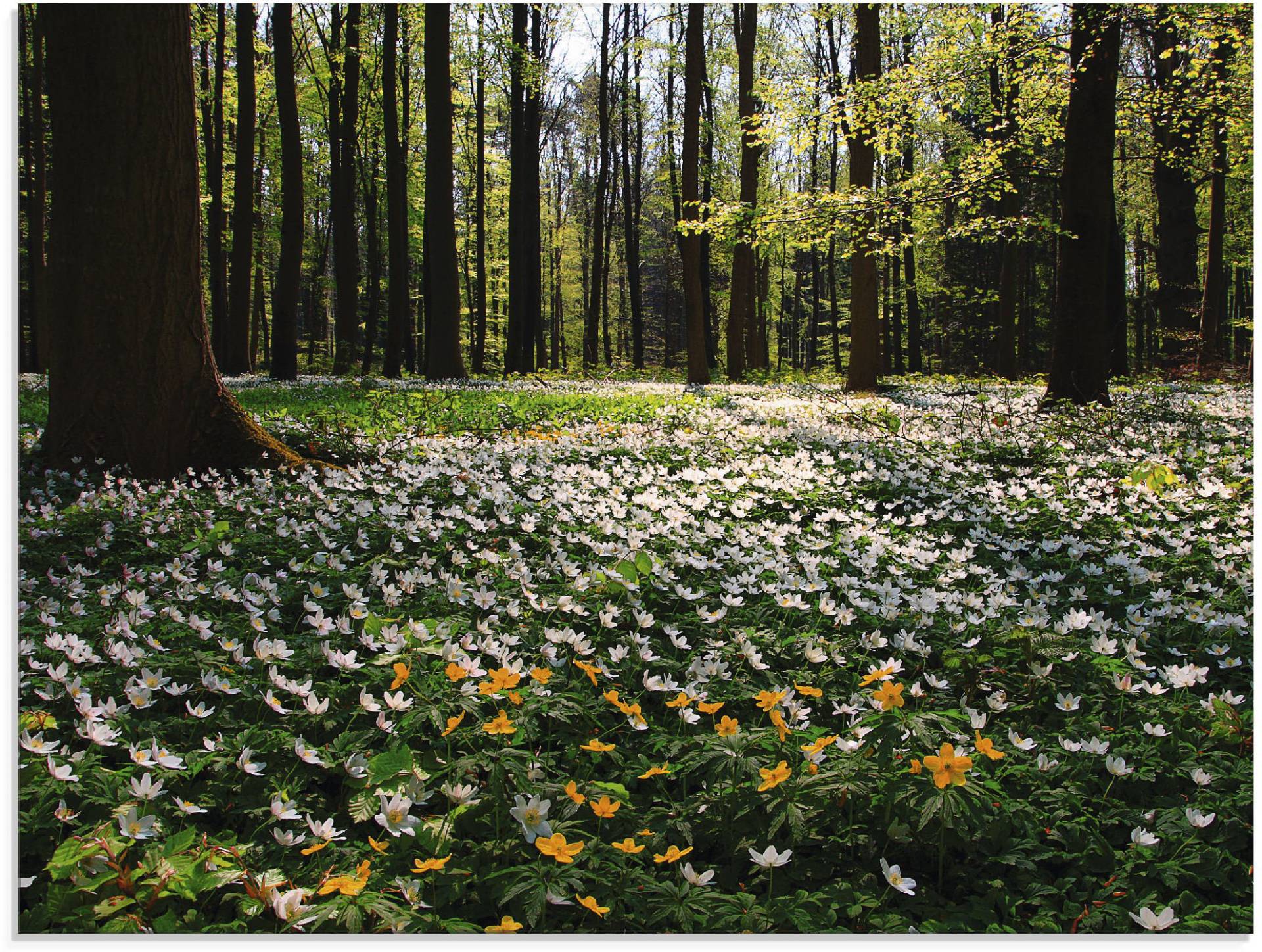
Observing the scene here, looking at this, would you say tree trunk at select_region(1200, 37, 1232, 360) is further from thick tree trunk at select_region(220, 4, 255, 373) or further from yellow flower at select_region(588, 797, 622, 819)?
thick tree trunk at select_region(220, 4, 255, 373)

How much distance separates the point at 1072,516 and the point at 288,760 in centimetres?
448

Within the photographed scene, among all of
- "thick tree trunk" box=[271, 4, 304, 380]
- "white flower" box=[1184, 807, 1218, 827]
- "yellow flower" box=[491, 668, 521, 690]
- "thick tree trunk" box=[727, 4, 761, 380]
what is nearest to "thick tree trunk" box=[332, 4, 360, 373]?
"thick tree trunk" box=[271, 4, 304, 380]

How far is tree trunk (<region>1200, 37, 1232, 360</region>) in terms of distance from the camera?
37.5 ft

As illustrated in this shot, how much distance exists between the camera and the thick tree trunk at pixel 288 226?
46.1ft

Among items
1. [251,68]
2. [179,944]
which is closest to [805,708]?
[179,944]

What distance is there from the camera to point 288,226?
1439cm

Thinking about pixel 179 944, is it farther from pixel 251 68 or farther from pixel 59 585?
pixel 251 68

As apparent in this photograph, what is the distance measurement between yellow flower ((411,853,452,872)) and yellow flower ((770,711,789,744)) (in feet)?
2.98

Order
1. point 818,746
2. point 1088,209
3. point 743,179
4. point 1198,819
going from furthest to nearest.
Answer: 1. point 743,179
2. point 1088,209
3. point 818,746
4. point 1198,819

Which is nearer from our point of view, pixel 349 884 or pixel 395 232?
pixel 349 884

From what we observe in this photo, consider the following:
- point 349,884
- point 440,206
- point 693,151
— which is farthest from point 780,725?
point 693,151

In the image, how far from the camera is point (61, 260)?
4.71 metres

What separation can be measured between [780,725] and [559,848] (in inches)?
27.9

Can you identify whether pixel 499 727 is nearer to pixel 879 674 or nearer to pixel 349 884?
pixel 349 884
